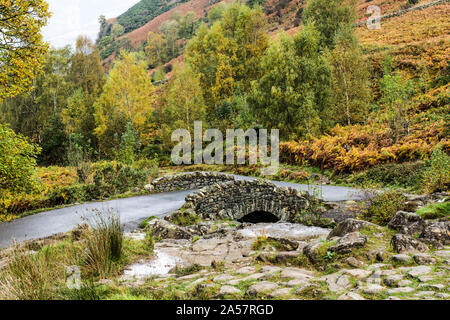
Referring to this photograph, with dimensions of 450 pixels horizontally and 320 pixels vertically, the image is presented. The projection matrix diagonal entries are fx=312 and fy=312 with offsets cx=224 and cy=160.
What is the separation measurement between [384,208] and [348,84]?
16669 millimetres

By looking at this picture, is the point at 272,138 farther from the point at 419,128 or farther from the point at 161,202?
the point at 161,202

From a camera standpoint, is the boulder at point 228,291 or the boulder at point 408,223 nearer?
the boulder at point 228,291

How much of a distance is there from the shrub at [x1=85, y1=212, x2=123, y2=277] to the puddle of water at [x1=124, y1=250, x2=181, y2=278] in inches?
11.1

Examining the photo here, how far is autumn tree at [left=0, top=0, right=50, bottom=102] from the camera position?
7.61 metres

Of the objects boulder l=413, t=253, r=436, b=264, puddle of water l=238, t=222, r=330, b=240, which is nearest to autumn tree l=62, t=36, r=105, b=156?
puddle of water l=238, t=222, r=330, b=240

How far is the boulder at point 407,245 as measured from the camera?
13.5 ft

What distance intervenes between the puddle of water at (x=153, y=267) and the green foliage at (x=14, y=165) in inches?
167

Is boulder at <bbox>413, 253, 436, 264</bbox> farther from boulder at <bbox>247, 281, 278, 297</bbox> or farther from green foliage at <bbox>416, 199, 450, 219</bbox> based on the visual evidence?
green foliage at <bbox>416, 199, 450, 219</bbox>

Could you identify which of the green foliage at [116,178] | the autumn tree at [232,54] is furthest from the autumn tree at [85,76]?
the green foliage at [116,178]

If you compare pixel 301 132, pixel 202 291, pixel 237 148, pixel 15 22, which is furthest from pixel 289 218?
pixel 237 148

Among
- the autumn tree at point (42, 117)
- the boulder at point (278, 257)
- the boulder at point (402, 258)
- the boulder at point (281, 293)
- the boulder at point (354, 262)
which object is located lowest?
the boulder at point (278, 257)

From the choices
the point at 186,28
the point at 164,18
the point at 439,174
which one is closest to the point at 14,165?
the point at 439,174

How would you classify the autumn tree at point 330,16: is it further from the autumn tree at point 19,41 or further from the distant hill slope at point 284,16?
the autumn tree at point 19,41

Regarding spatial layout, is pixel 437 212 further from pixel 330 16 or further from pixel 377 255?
pixel 330 16
